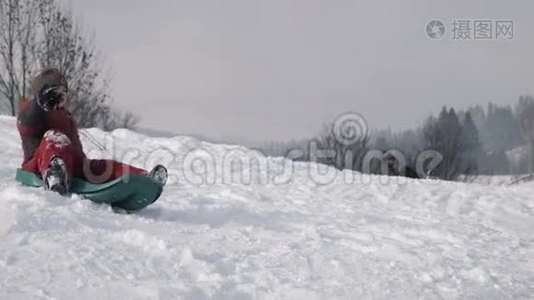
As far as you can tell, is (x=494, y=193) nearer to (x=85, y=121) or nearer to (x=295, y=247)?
(x=295, y=247)

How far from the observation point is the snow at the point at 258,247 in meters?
3.13

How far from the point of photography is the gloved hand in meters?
5.18

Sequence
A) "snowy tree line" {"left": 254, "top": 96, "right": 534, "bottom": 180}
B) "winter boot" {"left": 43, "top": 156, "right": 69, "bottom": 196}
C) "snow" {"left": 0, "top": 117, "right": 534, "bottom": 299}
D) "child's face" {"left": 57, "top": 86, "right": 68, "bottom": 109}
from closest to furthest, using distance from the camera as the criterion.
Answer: "snow" {"left": 0, "top": 117, "right": 534, "bottom": 299}, "winter boot" {"left": 43, "top": 156, "right": 69, "bottom": 196}, "child's face" {"left": 57, "top": 86, "right": 68, "bottom": 109}, "snowy tree line" {"left": 254, "top": 96, "right": 534, "bottom": 180}

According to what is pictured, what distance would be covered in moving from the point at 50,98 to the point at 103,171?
85 cm

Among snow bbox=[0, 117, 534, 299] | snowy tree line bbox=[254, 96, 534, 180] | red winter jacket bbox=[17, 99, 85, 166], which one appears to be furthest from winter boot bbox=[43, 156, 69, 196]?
snowy tree line bbox=[254, 96, 534, 180]

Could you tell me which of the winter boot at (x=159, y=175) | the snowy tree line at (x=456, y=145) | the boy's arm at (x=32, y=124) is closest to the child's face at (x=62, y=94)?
the boy's arm at (x=32, y=124)

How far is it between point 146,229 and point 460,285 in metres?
2.28

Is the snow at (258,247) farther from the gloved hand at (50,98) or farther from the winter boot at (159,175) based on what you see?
the gloved hand at (50,98)

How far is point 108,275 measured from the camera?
312 centimetres

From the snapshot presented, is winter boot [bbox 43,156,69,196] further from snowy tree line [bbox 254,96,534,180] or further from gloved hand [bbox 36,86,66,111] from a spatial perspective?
snowy tree line [bbox 254,96,534,180]

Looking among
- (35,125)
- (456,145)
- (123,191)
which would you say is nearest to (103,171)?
(123,191)

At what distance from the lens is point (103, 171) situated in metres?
5.21

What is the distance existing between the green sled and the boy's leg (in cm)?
11

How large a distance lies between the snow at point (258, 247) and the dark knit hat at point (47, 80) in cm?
95
